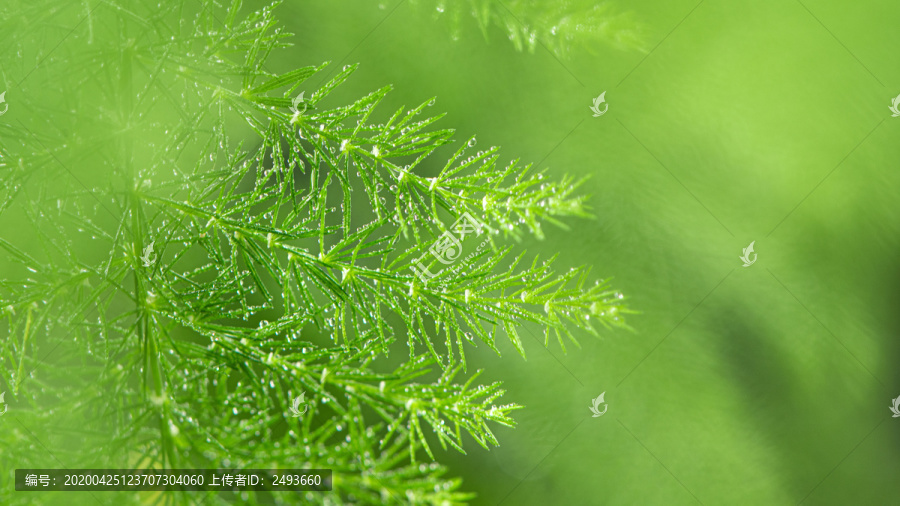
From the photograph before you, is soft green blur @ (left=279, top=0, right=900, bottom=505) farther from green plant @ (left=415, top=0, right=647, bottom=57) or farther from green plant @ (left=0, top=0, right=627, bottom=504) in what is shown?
green plant @ (left=0, top=0, right=627, bottom=504)

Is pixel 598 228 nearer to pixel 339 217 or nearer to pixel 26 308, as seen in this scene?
pixel 339 217

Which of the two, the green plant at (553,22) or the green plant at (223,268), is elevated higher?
the green plant at (553,22)

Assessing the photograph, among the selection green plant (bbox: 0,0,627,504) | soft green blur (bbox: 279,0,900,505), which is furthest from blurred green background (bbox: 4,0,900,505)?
green plant (bbox: 0,0,627,504)

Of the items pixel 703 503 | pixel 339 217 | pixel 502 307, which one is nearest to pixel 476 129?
pixel 339 217

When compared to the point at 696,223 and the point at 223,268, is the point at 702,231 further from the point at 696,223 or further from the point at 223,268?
the point at 223,268

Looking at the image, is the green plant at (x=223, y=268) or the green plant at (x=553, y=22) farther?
the green plant at (x=553, y=22)

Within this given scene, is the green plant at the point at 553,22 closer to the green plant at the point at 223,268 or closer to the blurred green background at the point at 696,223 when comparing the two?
the blurred green background at the point at 696,223

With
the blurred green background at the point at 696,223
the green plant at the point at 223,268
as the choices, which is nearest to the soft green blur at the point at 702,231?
the blurred green background at the point at 696,223

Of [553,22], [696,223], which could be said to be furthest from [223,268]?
[696,223]
